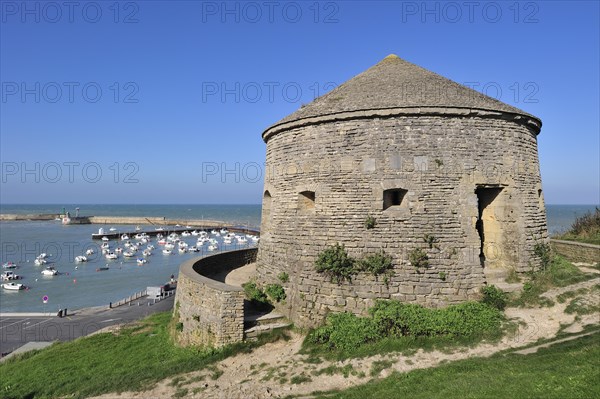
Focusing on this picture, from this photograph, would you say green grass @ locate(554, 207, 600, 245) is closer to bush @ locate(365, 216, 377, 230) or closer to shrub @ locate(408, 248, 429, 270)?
shrub @ locate(408, 248, 429, 270)

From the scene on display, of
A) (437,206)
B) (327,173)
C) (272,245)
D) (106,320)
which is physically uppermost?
(327,173)

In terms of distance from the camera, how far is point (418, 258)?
965cm

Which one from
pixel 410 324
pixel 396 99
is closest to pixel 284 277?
pixel 410 324

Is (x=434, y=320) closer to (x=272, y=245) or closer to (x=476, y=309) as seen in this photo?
(x=476, y=309)

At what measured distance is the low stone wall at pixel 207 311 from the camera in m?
9.74

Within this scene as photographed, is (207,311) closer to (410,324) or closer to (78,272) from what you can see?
(410,324)

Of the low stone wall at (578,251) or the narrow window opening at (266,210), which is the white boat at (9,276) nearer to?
the narrow window opening at (266,210)

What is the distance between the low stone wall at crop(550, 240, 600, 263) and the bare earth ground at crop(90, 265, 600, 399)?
5366mm

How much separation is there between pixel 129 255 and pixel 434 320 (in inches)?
1612

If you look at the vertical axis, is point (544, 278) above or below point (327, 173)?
below

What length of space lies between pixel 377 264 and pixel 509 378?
399 centimetres

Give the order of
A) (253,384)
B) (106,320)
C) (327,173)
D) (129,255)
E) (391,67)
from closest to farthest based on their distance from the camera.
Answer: (253,384) → (327,173) → (391,67) → (106,320) → (129,255)

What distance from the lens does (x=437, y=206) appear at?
995 centimetres

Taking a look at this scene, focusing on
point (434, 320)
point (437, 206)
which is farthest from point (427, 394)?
point (437, 206)
